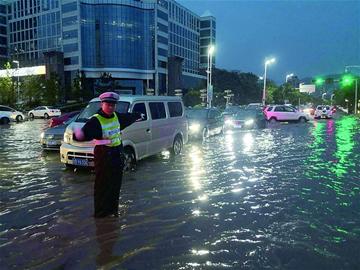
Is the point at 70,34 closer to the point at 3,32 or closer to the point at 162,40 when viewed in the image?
the point at 162,40

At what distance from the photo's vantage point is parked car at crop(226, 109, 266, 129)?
88.4 feet

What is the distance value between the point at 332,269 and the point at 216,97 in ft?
288

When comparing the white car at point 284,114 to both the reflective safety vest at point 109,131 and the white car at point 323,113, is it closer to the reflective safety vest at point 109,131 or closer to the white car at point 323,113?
the white car at point 323,113

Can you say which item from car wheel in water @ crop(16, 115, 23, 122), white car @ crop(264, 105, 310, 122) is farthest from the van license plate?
car wheel in water @ crop(16, 115, 23, 122)

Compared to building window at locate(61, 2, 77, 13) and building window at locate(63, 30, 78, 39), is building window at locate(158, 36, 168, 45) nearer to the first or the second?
building window at locate(63, 30, 78, 39)

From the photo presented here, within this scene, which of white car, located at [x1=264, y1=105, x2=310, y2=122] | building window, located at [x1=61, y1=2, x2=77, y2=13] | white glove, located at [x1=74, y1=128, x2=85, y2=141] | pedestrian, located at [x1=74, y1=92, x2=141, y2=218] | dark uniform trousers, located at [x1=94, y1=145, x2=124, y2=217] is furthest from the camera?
building window, located at [x1=61, y1=2, x2=77, y2=13]

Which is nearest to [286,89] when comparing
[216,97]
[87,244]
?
[216,97]

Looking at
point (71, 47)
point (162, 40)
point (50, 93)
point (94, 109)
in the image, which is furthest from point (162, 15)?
point (94, 109)

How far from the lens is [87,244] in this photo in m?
5.36

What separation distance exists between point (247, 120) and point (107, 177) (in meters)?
21.6

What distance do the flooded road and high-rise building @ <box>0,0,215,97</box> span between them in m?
73.8

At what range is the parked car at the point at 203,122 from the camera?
62.1ft

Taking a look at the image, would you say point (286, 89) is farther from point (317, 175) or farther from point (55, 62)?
point (317, 175)

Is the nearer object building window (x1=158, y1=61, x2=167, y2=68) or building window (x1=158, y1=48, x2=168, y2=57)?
building window (x1=158, y1=48, x2=168, y2=57)
